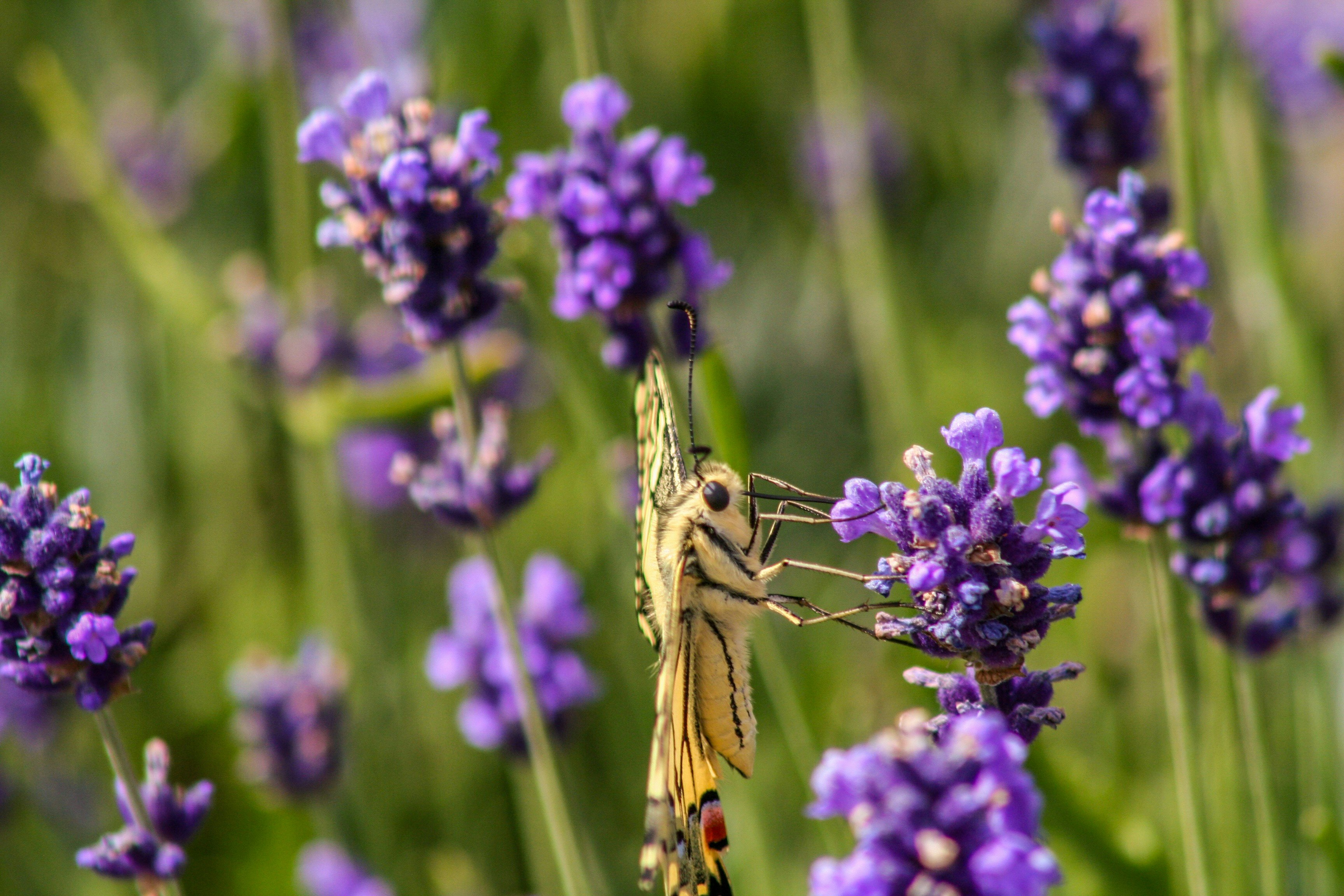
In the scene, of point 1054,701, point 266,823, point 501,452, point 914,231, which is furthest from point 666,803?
point 914,231

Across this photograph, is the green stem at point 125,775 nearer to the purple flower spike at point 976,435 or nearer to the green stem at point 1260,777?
the purple flower spike at point 976,435

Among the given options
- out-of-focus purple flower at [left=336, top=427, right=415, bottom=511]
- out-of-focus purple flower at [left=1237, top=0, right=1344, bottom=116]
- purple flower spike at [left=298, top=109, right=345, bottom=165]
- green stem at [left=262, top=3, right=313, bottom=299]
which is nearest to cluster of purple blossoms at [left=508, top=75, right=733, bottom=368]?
purple flower spike at [left=298, top=109, right=345, bottom=165]

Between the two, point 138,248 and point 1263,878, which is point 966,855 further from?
point 138,248

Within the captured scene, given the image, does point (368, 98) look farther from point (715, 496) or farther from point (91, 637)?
point (91, 637)

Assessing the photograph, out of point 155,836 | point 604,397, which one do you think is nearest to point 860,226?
point 604,397

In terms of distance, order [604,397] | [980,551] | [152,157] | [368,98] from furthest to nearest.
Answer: [152,157], [604,397], [368,98], [980,551]
